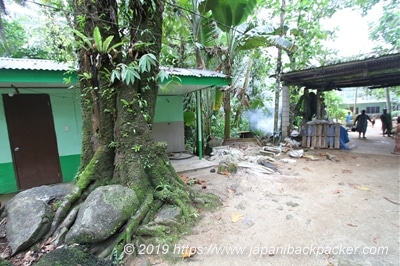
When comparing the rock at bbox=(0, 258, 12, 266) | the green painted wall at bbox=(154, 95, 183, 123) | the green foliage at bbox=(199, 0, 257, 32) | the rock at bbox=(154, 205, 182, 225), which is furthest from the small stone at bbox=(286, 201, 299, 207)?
the green foliage at bbox=(199, 0, 257, 32)

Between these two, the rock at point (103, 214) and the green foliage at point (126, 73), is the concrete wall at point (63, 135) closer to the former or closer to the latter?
the rock at point (103, 214)

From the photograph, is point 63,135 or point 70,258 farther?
point 63,135

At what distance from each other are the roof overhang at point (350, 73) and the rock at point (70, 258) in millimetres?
8030

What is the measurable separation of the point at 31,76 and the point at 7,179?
8.76ft

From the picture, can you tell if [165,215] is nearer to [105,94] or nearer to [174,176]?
[174,176]

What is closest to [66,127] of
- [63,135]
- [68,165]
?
[63,135]

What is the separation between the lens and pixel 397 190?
413 cm

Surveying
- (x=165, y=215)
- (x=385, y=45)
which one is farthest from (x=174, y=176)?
(x=385, y=45)

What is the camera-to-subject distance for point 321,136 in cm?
803

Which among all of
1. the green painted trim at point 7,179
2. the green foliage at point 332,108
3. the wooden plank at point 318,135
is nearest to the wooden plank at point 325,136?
the wooden plank at point 318,135

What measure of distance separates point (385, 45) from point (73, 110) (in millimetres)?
14783

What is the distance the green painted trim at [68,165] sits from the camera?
16.6 ft

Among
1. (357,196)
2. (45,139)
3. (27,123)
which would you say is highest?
(27,123)

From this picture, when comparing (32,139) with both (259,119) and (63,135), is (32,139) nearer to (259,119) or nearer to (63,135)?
(63,135)
